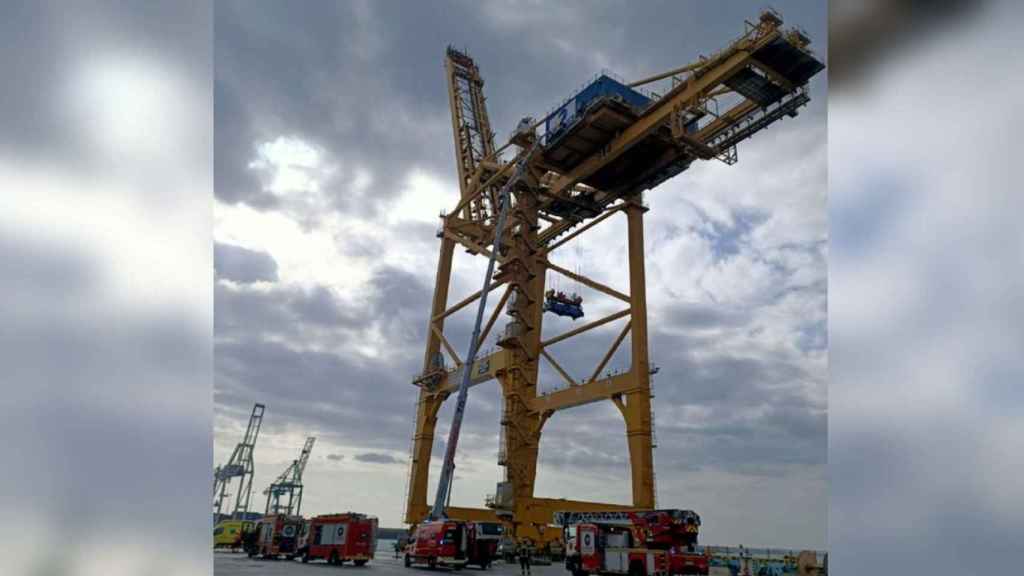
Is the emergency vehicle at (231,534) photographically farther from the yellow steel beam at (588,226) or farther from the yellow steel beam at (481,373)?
the yellow steel beam at (588,226)

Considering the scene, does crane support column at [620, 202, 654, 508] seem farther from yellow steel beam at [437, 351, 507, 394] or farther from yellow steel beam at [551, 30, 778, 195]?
yellow steel beam at [437, 351, 507, 394]

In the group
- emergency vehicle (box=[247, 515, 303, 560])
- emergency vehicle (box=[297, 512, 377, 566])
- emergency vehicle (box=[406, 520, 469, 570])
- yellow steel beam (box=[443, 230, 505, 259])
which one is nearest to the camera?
emergency vehicle (box=[406, 520, 469, 570])

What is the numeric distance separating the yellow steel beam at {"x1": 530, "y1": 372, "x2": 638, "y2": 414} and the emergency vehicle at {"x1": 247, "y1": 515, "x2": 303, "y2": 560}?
1087 centimetres

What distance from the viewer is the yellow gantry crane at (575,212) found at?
23344 mm

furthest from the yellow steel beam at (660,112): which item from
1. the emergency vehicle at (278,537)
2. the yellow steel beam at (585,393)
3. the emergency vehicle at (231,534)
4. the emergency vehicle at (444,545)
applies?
the emergency vehicle at (231,534)

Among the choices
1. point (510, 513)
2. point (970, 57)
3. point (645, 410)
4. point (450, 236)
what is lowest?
point (510, 513)

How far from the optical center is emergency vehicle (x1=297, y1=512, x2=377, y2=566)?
24.0 metres

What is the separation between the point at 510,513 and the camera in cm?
2881

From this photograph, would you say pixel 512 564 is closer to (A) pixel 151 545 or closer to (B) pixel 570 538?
(B) pixel 570 538

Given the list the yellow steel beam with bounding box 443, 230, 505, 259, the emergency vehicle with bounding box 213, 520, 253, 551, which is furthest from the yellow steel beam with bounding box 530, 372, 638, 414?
the emergency vehicle with bounding box 213, 520, 253, 551

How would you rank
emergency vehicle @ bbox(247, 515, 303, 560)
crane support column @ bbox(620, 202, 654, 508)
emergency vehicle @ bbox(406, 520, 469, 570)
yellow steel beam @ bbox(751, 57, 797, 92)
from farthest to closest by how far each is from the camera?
emergency vehicle @ bbox(247, 515, 303, 560), crane support column @ bbox(620, 202, 654, 508), yellow steel beam @ bbox(751, 57, 797, 92), emergency vehicle @ bbox(406, 520, 469, 570)

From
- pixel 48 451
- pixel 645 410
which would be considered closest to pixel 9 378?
pixel 48 451

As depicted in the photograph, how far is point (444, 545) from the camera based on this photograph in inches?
859

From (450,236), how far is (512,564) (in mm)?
16865
